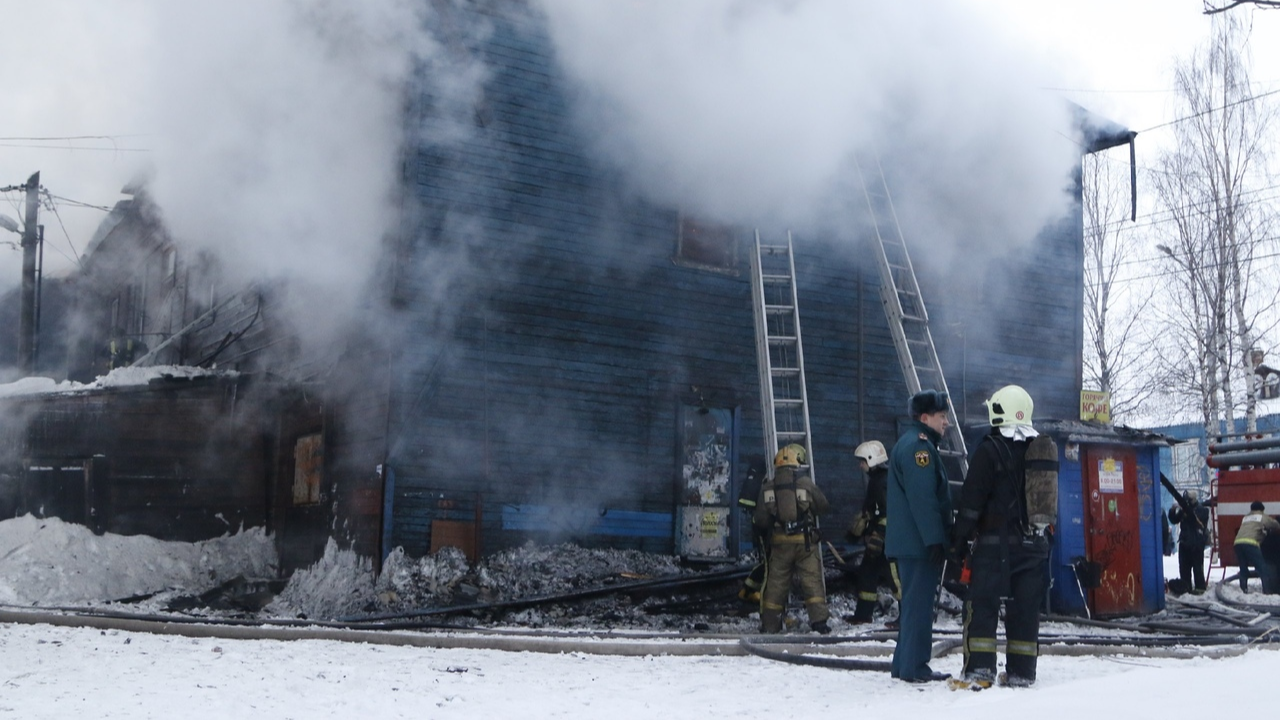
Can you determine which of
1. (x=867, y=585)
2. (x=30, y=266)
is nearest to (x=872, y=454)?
(x=867, y=585)

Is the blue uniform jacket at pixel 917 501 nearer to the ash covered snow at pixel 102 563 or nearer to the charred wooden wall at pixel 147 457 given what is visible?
the ash covered snow at pixel 102 563

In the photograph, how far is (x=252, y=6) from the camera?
1078 cm

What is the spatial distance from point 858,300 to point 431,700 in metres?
8.76

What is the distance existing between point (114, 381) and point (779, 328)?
283 inches

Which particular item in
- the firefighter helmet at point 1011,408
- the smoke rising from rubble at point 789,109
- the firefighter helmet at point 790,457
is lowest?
the firefighter helmet at point 790,457

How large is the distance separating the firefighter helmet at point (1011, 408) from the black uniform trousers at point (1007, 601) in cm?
58

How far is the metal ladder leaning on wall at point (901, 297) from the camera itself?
35.7 feet

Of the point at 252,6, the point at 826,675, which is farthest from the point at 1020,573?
the point at 252,6

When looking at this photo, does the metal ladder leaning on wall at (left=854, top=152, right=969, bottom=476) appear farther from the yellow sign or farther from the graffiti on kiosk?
the graffiti on kiosk

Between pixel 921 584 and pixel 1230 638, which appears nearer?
pixel 921 584

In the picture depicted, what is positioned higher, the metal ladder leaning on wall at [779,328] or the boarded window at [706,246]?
the boarded window at [706,246]

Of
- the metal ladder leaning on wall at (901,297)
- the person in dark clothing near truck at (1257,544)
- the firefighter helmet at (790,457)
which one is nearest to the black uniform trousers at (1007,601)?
the firefighter helmet at (790,457)

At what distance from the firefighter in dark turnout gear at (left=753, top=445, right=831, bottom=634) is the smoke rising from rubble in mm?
4083

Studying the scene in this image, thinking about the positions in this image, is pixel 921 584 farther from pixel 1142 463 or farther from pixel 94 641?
pixel 1142 463
